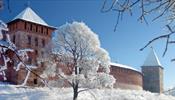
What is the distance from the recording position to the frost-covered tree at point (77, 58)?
30.0m

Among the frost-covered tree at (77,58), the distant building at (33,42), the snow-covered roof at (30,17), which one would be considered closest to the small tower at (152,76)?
the distant building at (33,42)

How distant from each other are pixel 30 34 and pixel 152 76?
24527 millimetres

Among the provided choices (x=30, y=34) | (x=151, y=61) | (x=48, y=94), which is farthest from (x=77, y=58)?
(x=151, y=61)

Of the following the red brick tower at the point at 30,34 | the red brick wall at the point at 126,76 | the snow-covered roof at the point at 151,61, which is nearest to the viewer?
the red brick tower at the point at 30,34

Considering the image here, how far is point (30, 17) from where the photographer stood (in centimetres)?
4191

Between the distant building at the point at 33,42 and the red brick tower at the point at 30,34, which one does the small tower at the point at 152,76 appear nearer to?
the distant building at the point at 33,42

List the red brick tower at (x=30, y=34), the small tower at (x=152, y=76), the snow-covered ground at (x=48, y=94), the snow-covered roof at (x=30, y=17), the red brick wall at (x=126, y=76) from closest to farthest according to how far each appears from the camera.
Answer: the snow-covered ground at (x=48, y=94) → the red brick tower at (x=30, y=34) → the snow-covered roof at (x=30, y=17) → the red brick wall at (x=126, y=76) → the small tower at (x=152, y=76)

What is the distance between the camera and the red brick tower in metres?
37.7

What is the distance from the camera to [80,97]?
31.8m

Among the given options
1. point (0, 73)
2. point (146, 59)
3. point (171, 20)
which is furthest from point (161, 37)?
point (146, 59)

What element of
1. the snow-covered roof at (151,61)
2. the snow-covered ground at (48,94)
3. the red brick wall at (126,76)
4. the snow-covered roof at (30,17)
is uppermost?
the snow-covered roof at (30,17)

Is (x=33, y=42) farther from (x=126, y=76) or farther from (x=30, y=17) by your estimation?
(x=126, y=76)

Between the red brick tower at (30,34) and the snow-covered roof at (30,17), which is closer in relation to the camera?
the red brick tower at (30,34)

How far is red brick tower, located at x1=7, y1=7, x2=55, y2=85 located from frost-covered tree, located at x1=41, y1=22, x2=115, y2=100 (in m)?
5.87
